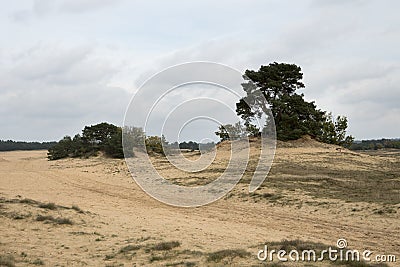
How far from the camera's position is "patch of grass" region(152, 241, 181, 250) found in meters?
10.7

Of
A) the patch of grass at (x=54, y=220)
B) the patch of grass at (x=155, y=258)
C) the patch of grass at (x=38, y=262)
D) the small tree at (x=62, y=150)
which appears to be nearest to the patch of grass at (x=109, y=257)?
the patch of grass at (x=155, y=258)

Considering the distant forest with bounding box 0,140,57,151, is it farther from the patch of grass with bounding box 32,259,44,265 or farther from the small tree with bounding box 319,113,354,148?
the patch of grass with bounding box 32,259,44,265

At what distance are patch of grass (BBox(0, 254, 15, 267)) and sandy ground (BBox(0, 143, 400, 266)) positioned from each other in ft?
0.08

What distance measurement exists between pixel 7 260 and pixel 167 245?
355 centimetres

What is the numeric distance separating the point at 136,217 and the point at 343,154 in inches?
911

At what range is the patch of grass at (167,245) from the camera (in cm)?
1068

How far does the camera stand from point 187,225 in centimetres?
1433

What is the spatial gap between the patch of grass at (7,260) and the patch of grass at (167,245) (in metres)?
3.17

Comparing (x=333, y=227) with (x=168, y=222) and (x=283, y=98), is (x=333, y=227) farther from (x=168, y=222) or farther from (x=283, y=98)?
(x=283, y=98)

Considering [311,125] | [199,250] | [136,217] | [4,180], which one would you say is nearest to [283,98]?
[311,125]

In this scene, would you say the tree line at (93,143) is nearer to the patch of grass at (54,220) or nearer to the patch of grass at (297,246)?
the patch of grass at (54,220)

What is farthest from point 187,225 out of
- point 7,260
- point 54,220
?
point 7,260

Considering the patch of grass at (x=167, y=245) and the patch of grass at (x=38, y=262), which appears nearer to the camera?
the patch of grass at (x=38, y=262)

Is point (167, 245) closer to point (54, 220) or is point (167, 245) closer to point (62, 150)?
point (54, 220)
